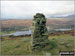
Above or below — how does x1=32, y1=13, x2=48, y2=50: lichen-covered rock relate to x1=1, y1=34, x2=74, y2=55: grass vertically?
above

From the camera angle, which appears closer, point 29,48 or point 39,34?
point 29,48

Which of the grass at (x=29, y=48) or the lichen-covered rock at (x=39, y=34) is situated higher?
the lichen-covered rock at (x=39, y=34)

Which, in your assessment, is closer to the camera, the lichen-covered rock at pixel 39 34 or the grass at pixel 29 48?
the grass at pixel 29 48

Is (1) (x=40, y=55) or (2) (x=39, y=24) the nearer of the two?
(1) (x=40, y=55)

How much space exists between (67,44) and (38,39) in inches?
214

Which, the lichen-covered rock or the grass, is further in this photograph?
the lichen-covered rock

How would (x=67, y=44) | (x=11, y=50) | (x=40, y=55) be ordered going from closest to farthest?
1. (x=40, y=55)
2. (x=11, y=50)
3. (x=67, y=44)

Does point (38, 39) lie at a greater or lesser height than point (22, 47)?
greater

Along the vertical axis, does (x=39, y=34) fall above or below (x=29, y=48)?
above

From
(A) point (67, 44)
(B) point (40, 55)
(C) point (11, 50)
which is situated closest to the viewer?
(B) point (40, 55)

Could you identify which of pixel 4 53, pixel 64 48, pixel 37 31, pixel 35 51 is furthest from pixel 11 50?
pixel 64 48

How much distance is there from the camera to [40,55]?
19.0 m

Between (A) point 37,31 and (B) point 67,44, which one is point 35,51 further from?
(B) point 67,44

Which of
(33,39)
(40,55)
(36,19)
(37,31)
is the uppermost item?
(36,19)
